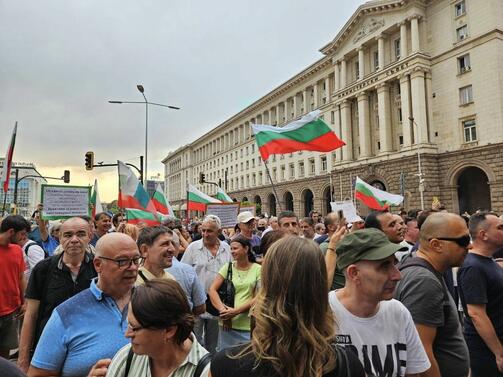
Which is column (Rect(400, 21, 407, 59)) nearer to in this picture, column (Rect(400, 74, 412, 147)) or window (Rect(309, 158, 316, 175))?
column (Rect(400, 74, 412, 147))

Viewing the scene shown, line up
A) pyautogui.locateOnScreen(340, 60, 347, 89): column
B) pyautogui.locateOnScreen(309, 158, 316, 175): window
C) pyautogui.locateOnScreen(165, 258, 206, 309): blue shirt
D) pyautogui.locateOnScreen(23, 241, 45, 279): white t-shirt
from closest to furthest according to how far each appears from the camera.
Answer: pyautogui.locateOnScreen(165, 258, 206, 309): blue shirt → pyautogui.locateOnScreen(23, 241, 45, 279): white t-shirt → pyautogui.locateOnScreen(340, 60, 347, 89): column → pyautogui.locateOnScreen(309, 158, 316, 175): window

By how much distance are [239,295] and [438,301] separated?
2.36 meters

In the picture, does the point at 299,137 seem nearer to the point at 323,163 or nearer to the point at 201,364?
the point at 201,364

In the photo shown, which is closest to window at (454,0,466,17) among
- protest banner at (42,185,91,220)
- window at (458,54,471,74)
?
window at (458,54,471,74)

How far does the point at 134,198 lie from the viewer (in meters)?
9.03

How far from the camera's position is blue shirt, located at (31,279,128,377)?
86.3 inches

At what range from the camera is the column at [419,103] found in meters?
31.6

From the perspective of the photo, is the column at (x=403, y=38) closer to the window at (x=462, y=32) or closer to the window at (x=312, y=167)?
the window at (x=462, y=32)

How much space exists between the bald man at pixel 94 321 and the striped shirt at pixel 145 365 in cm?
37

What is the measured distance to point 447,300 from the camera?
2557 mm

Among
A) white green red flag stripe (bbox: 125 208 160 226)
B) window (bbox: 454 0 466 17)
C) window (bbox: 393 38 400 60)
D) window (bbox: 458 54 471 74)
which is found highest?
window (bbox: 454 0 466 17)

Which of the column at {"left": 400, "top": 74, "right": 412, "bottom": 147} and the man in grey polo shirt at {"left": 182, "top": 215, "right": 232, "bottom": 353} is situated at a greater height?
the column at {"left": 400, "top": 74, "right": 412, "bottom": 147}

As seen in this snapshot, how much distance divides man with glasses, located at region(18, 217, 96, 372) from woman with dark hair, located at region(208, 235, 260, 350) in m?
1.50

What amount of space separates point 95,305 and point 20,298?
9.95ft
